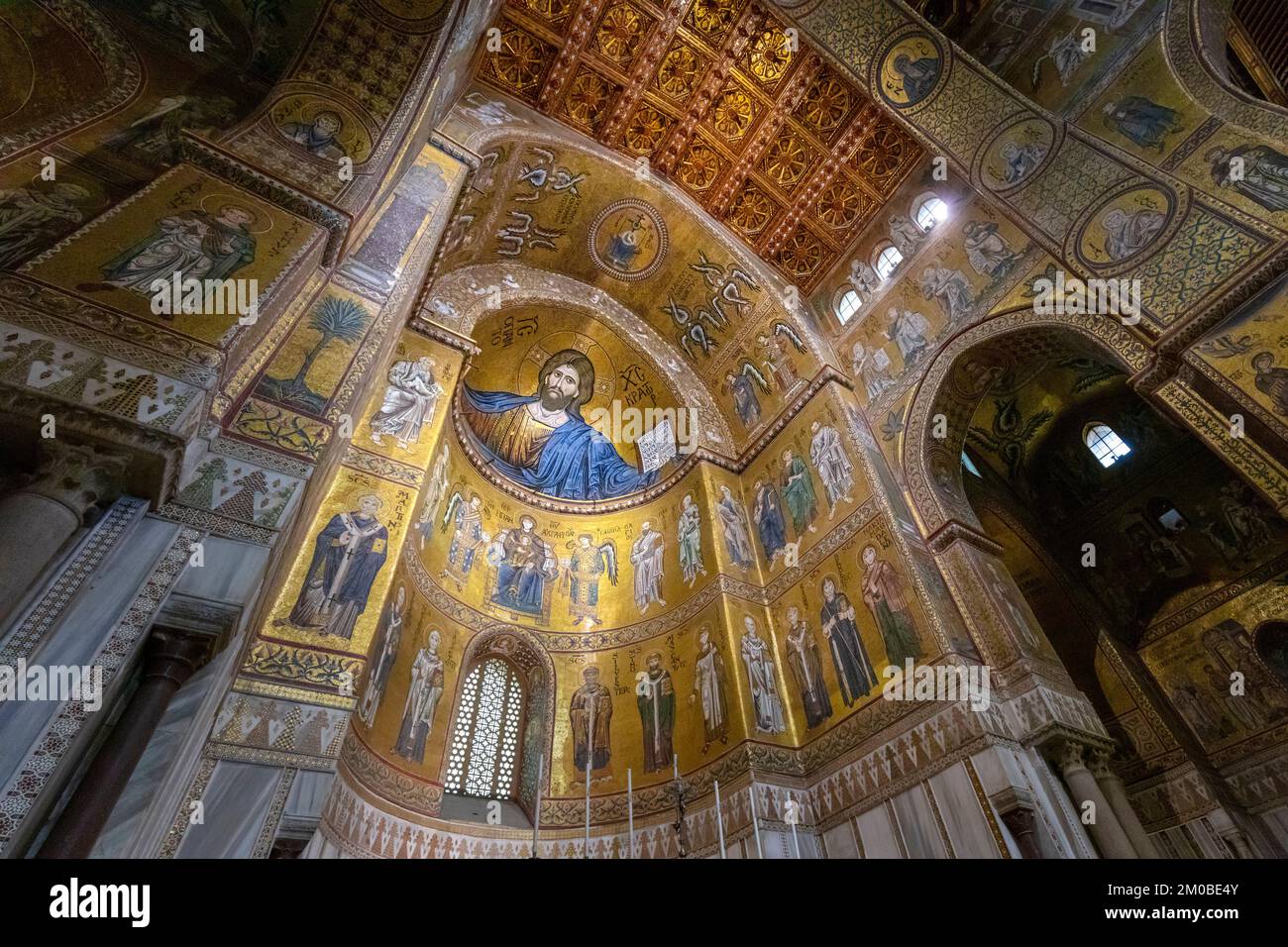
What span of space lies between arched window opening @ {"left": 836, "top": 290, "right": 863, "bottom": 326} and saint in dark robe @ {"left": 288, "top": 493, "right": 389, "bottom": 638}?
33.4ft

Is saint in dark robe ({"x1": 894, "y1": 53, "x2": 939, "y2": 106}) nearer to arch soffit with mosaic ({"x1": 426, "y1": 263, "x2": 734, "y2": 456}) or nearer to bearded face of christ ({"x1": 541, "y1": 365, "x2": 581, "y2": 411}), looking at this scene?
arch soffit with mosaic ({"x1": 426, "y1": 263, "x2": 734, "y2": 456})

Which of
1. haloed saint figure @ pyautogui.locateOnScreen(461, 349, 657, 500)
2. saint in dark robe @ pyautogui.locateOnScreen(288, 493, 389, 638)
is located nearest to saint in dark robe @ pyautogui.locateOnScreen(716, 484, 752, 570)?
haloed saint figure @ pyautogui.locateOnScreen(461, 349, 657, 500)

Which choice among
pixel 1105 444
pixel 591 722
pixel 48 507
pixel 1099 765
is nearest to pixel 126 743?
pixel 48 507

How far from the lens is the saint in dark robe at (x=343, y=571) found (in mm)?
6367

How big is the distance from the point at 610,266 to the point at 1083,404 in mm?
10875

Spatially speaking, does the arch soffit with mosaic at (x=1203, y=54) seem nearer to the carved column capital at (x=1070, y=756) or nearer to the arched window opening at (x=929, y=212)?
the arched window opening at (x=929, y=212)

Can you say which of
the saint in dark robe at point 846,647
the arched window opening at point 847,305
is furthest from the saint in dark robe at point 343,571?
the arched window opening at point 847,305

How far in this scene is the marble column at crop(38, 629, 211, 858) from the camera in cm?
314

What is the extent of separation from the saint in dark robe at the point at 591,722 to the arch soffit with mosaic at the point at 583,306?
546 cm

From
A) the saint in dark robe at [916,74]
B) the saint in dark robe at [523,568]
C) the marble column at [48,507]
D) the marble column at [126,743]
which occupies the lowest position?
the marble column at [126,743]
